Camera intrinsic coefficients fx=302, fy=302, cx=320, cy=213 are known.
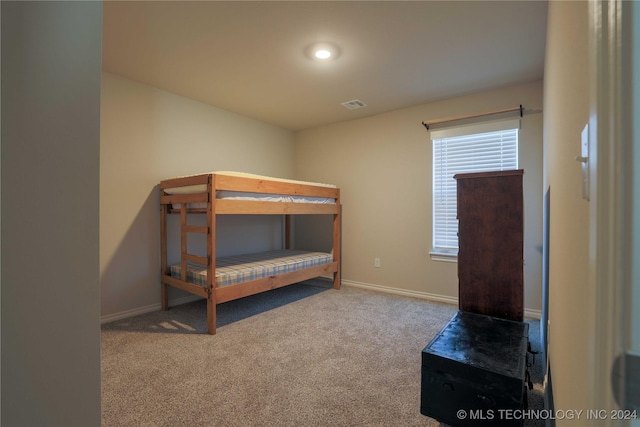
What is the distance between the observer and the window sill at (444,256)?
10.9ft

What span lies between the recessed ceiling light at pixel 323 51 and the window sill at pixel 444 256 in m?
2.33

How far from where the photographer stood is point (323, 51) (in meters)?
2.38

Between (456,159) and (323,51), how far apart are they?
6.26 ft

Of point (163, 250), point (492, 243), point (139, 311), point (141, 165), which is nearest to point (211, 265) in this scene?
point (163, 250)

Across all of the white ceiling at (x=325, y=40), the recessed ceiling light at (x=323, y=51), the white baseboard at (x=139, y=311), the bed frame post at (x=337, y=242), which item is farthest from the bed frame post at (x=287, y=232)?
the recessed ceiling light at (x=323, y=51)

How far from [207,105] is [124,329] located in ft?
8.19

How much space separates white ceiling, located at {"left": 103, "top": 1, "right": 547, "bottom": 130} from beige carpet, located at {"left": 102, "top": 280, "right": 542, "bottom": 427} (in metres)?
2.28

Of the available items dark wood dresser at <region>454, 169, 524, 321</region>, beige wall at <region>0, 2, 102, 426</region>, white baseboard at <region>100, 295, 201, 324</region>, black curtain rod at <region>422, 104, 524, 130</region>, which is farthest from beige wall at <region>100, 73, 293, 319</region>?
dark wood dresser at <region>454, 169, 524, 321</region>

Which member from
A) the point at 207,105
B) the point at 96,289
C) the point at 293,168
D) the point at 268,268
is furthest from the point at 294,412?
the point at 293,168

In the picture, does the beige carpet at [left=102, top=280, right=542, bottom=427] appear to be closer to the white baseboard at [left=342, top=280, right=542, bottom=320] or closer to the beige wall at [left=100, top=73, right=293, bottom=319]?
the white baseboard at [left=342, top=280, right=542, bottom=320]

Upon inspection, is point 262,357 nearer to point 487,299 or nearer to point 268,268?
point 268,268

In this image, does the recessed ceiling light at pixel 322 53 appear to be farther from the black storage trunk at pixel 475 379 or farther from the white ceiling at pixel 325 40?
the black storage trunk at pixel 475 379

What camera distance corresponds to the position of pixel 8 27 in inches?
27.7

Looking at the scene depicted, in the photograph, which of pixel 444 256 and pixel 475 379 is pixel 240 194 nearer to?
pixel 475 379
